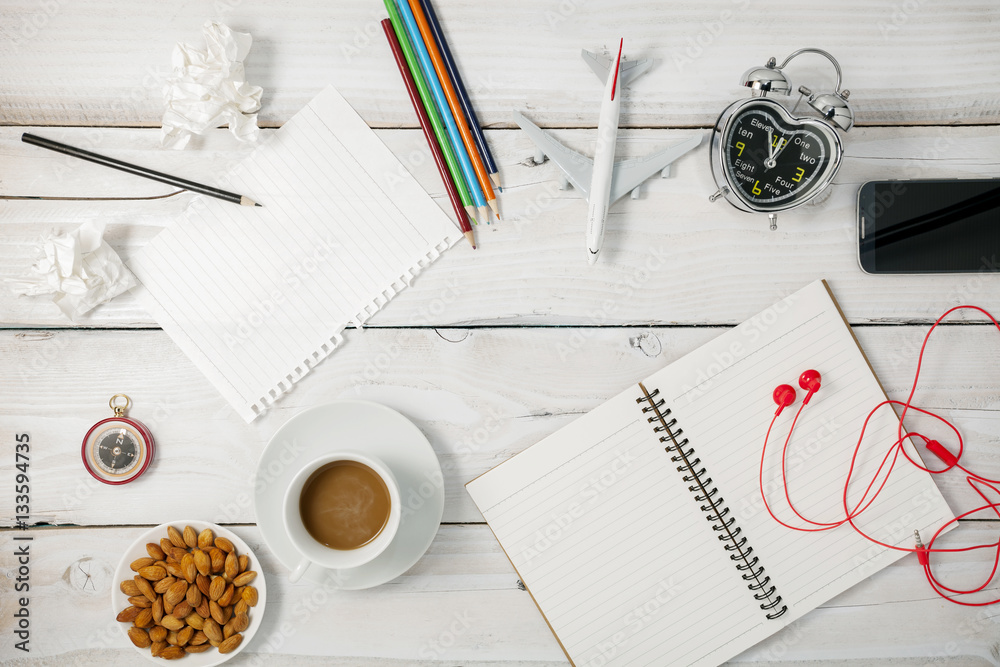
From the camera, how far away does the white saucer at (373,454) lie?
90cm

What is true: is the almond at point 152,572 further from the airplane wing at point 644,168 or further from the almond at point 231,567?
the airplane wing at point 644,168

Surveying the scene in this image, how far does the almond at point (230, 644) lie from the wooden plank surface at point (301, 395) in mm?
168

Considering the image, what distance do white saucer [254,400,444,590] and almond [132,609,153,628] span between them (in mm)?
209

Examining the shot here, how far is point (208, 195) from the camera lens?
92cm

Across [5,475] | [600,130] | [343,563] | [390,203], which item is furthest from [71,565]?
[600,130]

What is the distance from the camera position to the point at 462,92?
93 centimetres

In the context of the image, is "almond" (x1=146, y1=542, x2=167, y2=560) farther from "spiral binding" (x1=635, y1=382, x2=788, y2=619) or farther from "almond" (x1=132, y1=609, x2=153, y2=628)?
"spiral binding" (x1=635, y1=382, x2=788, y2=619)

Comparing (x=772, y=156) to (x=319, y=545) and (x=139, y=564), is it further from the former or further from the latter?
(x=139, y=564)

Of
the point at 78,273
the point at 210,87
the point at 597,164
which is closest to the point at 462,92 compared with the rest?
the point at 597,164

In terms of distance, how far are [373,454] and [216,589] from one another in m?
0.30

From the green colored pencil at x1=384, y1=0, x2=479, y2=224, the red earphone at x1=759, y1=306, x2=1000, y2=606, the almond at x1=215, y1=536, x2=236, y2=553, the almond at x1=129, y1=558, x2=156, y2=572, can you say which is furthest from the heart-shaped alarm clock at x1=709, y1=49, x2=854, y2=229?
the almond at x1=129, y1=558, x2=156, y2=572

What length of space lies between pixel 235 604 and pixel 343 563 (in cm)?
23

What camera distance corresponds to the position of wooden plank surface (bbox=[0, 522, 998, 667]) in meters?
0.95

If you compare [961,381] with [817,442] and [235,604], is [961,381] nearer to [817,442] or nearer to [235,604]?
[817,442]
